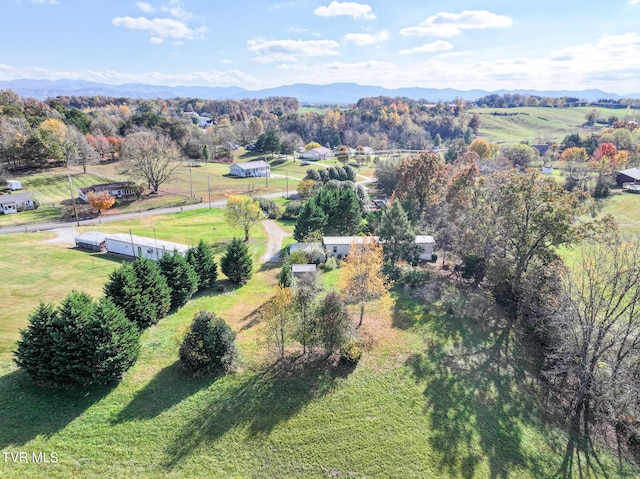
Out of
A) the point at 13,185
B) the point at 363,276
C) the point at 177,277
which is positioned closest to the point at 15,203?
the point at 13,185

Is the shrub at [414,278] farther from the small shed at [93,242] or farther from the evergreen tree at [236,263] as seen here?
the small shed at [93,242]

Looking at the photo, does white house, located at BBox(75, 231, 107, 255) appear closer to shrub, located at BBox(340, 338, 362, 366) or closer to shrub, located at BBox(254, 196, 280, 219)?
shrub, located at BBox(254, 196, 280, 219)

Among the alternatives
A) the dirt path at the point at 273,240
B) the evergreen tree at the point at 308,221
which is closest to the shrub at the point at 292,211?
the dirt path at the point at 273,240

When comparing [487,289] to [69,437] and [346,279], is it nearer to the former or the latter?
[346,279]

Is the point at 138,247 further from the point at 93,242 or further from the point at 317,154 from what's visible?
the point at 317,154

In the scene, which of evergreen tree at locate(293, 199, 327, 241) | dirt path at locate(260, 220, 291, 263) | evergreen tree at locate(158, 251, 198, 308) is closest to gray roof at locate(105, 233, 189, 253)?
evergreen tree at locate(158, 251, 198, 308)
